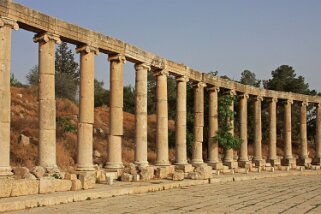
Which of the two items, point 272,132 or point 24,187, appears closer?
point 24,187

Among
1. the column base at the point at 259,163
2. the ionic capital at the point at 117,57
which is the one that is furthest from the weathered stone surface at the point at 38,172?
the column base at the point at 259,163

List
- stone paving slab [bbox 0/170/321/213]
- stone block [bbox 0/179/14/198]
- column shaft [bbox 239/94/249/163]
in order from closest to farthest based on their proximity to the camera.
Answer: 1. stone paving slab [bbox 0/170/321/213]
2. stone block [bbox 0/179/14/198]
3. column shaft [bbox 239/94/249/163]

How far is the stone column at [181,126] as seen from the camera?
35.9 meters

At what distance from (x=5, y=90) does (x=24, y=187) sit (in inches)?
191

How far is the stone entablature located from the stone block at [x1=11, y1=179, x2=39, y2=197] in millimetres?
7573

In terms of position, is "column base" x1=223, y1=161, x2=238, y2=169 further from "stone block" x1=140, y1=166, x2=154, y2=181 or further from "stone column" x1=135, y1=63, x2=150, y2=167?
"stone block" x1=140, y1=166, x2=154, y2=181

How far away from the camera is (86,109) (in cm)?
2686

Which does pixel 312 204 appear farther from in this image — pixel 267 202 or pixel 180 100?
pixel 180 100

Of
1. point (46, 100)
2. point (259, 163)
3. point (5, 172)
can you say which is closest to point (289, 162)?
point (259, 163)

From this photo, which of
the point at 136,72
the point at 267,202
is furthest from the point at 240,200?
the point at 136,72

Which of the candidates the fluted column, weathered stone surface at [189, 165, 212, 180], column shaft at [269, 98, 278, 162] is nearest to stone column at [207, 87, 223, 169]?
the fluted column

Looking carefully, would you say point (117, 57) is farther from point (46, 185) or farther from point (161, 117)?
point (46, 185)

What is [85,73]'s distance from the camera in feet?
88.5

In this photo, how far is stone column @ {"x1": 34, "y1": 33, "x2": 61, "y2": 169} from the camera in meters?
23.8
